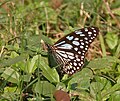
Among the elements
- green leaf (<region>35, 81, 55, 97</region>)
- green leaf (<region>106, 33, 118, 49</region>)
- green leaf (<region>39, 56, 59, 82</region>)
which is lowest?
green leaf (<region>35, 81, 55, 97</region>)

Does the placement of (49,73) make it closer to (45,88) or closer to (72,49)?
(45,88)

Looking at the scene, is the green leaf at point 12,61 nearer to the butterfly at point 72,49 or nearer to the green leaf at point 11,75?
the green leaf at point 11,75

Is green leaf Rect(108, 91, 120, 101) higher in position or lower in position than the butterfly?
lower

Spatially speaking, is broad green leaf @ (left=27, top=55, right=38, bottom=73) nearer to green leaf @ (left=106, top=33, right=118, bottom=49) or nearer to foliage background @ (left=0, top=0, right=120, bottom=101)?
foliage background @ (left=0, top=0, right=120, bottom=101)

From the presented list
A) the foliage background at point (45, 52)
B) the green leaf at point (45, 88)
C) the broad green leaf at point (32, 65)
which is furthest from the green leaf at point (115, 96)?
the broad green leaf at point (32, 65)

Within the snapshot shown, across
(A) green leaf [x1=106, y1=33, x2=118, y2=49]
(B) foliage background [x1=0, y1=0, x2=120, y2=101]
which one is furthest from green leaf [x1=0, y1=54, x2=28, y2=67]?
(A) green leaf [x1=106, y1=33, x2=118, y2=49]

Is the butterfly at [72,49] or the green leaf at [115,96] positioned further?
the butterfly at [72,49]

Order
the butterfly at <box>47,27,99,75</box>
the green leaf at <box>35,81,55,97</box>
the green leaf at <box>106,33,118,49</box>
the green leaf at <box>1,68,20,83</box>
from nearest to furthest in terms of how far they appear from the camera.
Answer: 1. the green leaf at <box>35,81,55,97</box>
2. the green leaf at <box>1,68,20,83</box>
3. the butterfly at <box>47,27,99,75</box>
4. the green leaf at <box>106,33,118,49</box>

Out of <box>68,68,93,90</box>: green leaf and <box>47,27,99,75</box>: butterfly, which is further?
<box>47,27,99,75</box>: butterfly
